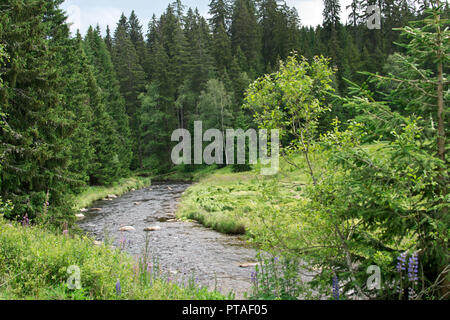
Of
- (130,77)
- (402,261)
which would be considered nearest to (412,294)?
(402,261)

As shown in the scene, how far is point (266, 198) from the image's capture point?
552 centimetres

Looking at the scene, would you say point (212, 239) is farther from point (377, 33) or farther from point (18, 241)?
point (377, 33)

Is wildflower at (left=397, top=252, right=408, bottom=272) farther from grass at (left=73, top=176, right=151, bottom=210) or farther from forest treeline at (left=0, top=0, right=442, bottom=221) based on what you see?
grass at (left=73, top=176, right=151, bottom=210)

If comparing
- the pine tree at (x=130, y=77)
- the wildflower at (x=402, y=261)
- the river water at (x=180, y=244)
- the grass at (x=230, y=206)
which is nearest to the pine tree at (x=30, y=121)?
the river water at (x=180, y=244)

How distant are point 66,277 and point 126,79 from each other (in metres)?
52.3

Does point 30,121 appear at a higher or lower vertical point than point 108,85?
lower

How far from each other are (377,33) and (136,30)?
162 ft

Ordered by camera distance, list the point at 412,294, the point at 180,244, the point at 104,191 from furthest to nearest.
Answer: the point at 104,191, the point at 180,244, the point at 412,294

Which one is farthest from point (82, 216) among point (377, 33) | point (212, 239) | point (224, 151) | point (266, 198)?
point (377, 33)

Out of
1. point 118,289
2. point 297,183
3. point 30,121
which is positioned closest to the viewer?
point 118,289

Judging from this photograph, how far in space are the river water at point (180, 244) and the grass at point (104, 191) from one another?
1.80 meters

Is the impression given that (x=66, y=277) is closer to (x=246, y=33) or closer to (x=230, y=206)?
(x=230, y=206)

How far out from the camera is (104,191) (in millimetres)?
28312

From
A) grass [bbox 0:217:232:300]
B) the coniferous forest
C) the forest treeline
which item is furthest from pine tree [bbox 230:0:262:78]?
grass [bbox 0:217:232:300]
